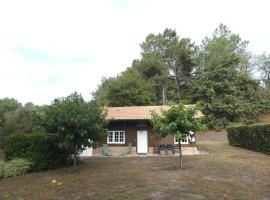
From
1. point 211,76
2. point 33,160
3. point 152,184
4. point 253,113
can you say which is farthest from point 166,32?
point 152,184

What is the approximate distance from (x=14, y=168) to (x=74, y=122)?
4.22 meters

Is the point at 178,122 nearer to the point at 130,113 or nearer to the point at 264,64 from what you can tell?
the point at 130,113

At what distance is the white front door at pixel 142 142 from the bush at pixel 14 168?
1035 cm

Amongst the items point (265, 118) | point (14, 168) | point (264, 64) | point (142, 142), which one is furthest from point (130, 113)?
point (264, 64)

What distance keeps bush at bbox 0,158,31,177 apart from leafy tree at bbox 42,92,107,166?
2.32m

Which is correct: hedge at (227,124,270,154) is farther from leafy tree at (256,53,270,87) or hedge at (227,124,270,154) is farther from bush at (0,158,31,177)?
leafy tree at (256,53,270,87)

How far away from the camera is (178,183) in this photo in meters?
10.6

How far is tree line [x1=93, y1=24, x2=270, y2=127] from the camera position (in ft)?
121

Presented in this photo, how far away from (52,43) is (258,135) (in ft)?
55.0

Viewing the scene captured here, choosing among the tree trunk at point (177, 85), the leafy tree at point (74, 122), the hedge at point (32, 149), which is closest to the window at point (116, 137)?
the hedge at point (32, 149)

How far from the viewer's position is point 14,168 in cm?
1443

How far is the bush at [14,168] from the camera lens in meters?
14.1

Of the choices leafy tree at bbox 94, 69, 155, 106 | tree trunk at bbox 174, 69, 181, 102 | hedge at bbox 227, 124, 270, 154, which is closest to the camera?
hedge at bbox 227, 124, 270, 154

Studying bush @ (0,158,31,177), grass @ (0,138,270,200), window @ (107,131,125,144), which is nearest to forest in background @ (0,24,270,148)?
window @ (107,131,125,144)
